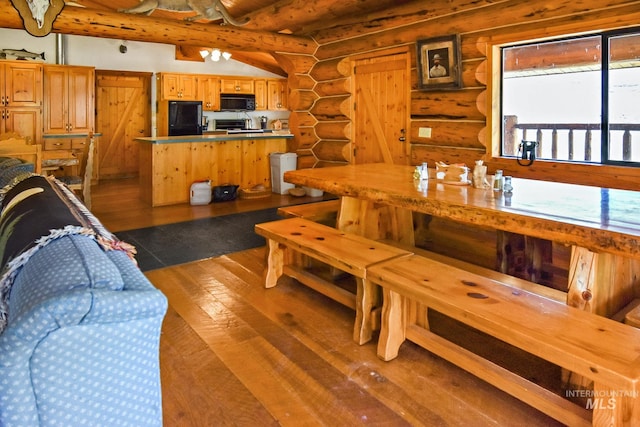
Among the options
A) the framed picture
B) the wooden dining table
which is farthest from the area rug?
the framed picture

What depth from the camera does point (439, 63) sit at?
5125mm

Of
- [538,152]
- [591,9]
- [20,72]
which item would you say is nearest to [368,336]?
[538,152]

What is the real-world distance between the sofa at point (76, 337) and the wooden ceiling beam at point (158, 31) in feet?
16.3

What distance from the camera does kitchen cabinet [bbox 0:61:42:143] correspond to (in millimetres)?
7473

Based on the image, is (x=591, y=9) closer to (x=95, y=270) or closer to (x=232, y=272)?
(x=232, y=272)

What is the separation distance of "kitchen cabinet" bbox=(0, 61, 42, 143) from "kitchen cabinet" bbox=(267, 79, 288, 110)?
186 inches

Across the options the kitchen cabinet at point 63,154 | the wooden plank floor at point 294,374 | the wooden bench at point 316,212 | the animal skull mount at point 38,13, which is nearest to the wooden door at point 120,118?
the kitchen cabinet at point 63,154

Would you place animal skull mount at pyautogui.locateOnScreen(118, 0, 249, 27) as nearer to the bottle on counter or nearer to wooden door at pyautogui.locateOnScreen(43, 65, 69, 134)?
wooden door at pyautogui.locateOnScreen(43, 65, 69, 134)

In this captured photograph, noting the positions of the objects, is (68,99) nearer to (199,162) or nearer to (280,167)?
(199,162)

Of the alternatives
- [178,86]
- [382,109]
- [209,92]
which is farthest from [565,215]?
[209,92]

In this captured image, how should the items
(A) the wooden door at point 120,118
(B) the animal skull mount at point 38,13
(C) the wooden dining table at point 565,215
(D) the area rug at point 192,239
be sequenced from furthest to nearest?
(A) the wooden door at point 120,118
(B) the animal skull mount at point 38,13
(D) the area rug at point 192,239
(C) the wooden dining table at point 565,215

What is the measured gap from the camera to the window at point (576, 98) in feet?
12.8

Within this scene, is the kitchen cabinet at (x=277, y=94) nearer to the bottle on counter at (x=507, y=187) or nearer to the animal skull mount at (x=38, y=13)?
the animal skull mount at (x=38, y=13)

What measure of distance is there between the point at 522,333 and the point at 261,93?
32.2 ft
